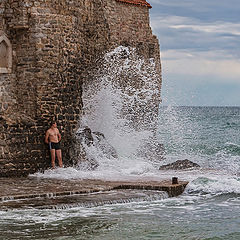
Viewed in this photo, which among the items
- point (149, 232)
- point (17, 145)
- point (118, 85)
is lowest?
point (149, 232)

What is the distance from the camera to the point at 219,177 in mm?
16391

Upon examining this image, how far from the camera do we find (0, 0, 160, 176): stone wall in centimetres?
1711

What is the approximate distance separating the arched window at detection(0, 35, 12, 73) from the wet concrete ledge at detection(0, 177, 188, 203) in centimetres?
304

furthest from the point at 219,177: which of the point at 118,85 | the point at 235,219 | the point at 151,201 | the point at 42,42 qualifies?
the point at 118,85

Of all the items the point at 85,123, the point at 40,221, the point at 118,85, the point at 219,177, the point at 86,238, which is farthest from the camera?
the point at 118,85

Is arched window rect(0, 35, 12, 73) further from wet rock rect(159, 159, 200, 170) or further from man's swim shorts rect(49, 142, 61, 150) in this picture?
wet rock rect(159, 159, 200, 170)

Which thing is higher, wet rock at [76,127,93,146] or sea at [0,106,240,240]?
wet rock at [76,127,93,146]

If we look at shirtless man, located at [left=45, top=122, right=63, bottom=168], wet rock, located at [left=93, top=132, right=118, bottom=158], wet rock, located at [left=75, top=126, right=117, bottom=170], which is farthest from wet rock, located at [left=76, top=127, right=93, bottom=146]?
shirtless man, located at [left=45, top=122, right=63, bottom=168]

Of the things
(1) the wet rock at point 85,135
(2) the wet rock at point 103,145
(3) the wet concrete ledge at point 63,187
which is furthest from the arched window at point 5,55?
(2) the wet rock at point 103,145

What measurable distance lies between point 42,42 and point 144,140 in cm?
672

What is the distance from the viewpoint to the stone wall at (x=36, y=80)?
56.1ft

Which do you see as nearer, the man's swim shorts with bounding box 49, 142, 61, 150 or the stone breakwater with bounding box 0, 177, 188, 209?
the stone breakwater with bounding box 0, 177, 188, 209

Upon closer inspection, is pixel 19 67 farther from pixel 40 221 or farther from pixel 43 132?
pixel 40 221

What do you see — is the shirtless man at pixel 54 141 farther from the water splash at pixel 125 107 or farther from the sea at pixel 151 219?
the sea at pixel 151 219
